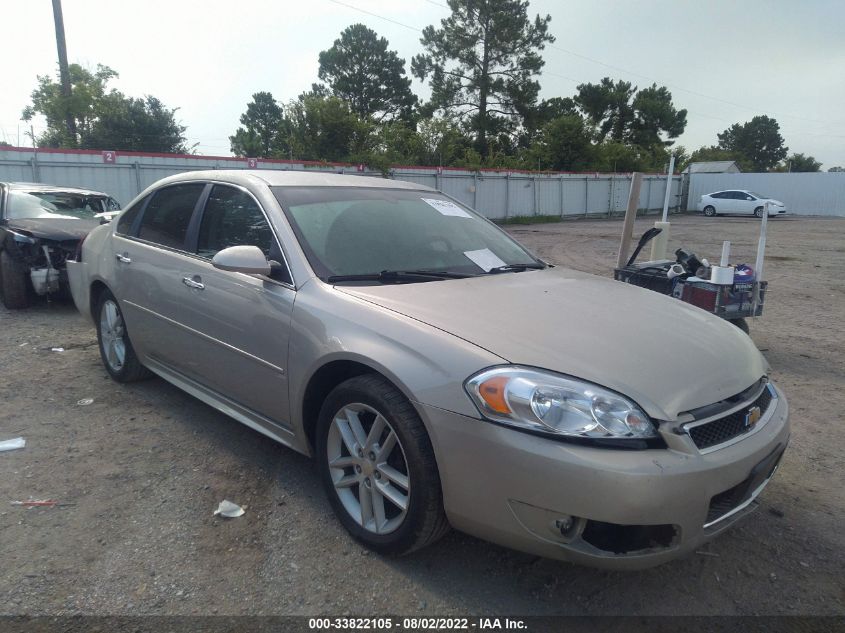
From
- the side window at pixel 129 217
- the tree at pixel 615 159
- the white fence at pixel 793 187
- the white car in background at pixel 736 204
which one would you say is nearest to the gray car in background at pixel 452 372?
the side window at pixel 129 217

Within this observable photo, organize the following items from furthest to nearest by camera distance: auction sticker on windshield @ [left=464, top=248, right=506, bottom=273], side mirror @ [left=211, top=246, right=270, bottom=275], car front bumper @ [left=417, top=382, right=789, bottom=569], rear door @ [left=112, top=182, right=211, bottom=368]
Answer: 1. rear door @ [left=112, top=182, right=211, bottom=368]
2. auction sticker on windshield @ [left=464, top=248, right=506, bottom=273]
3. side mirror @ [left=211, top=246, right=270, bottom=275]
4. car front bumper @ [left=417, top=382, right=789, bottom=569]

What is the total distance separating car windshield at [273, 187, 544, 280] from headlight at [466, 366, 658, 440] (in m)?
1.12

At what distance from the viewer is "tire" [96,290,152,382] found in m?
4.45

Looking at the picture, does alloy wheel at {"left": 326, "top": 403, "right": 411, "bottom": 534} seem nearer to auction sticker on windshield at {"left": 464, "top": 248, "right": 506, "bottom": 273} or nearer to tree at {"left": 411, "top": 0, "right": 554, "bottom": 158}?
auction sticker on windshield at {"left": 464, "top": 248, "right": 506, "bottom": 273}

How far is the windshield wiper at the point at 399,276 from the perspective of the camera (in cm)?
291

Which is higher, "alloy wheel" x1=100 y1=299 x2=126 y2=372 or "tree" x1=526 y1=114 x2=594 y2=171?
"tree" x1=526 y1=114 x2=594 y2=171

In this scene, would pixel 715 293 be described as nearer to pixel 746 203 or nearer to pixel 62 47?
pixel 62 47

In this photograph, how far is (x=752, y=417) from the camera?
95.1 inches

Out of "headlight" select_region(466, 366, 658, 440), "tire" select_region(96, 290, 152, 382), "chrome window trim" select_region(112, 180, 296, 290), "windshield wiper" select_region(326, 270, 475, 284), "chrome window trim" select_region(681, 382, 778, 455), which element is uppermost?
"chrome window trim" select_region(112, 180, 296, 290)

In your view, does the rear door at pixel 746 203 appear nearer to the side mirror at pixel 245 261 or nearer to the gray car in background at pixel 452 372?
the gray car in background at pixel 452 372

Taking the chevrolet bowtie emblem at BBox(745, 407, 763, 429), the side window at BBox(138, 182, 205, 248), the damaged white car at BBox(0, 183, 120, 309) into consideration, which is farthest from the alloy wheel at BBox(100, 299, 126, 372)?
the chevrolet bowtie emblem at BBox(745, 407, 763, 429)

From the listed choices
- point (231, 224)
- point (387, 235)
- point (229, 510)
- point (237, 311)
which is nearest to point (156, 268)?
point (231, 224)

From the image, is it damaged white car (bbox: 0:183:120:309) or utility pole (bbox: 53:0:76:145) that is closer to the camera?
damaged white car (bbox: 0:183:120:309)

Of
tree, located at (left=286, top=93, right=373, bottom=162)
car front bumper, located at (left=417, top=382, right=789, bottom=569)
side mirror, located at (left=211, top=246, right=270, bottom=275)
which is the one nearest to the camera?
car front bumper, located at (left=417, top=382, right=789, bottom=569)
